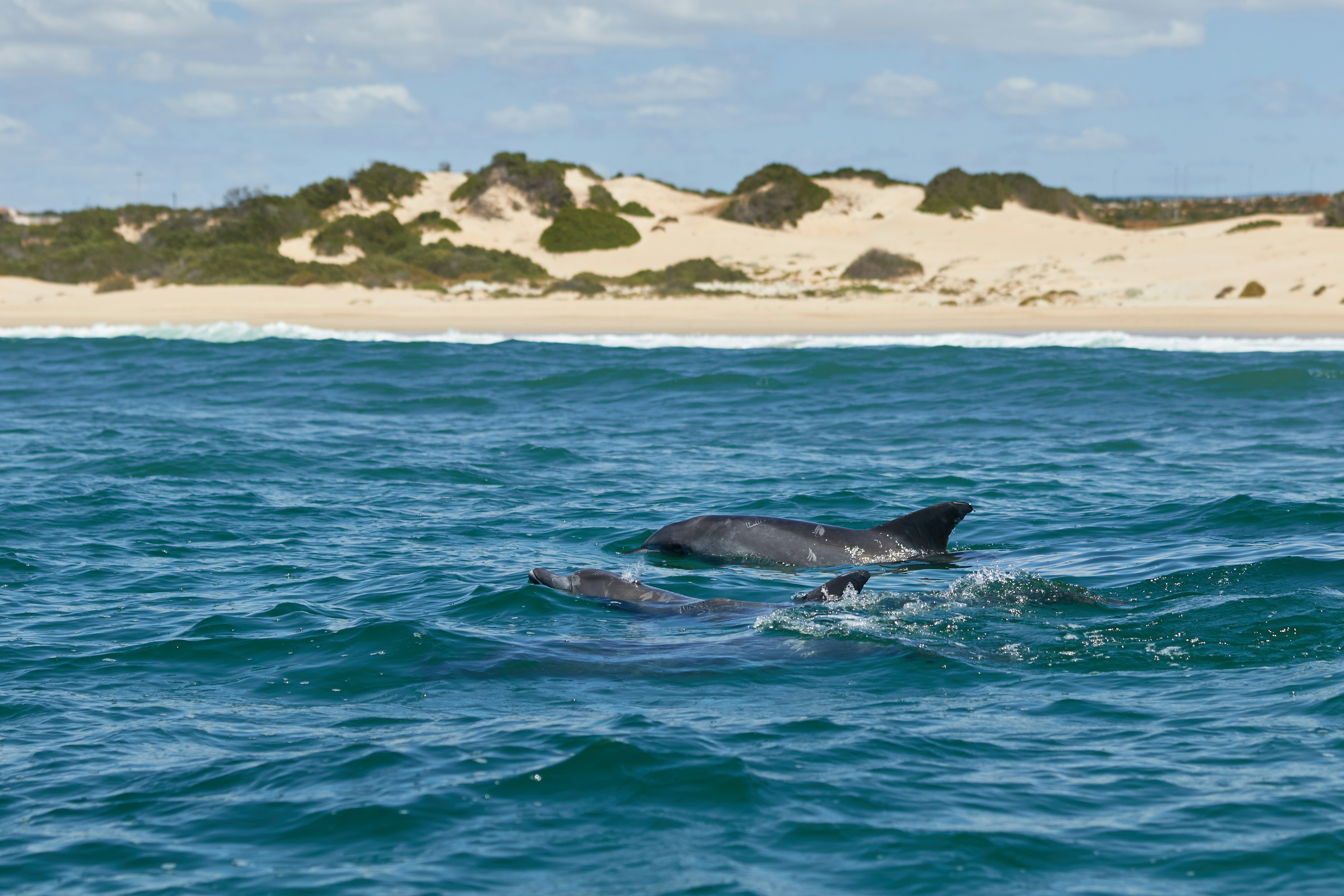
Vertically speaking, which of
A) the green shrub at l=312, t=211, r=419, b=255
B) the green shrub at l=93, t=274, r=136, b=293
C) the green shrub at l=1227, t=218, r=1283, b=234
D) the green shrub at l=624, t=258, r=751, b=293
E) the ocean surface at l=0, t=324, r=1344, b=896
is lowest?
the ocean surface at l=0, t=324, r=1344, b=896

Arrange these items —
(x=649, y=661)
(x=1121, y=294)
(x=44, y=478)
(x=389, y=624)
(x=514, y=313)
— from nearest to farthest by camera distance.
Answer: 1. (x=649, y=661)
2. (x=389, y=624)
3. (x=44, y=478)
4. (x=514, y=313)
5. (x=1121, y=294)

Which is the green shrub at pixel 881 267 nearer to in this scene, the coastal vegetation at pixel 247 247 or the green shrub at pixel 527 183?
the coastal vegetation at pixel 247 247

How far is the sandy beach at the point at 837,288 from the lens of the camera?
3534 cm

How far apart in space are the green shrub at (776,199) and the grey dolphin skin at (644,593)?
58.7 meters

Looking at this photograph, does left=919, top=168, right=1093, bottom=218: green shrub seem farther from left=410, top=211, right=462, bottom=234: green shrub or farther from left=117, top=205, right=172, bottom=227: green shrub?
left=117, top=205, right=172, bottom=227: green shrub

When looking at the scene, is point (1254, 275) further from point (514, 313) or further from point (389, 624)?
point (389, 624)

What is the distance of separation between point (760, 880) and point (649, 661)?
2.99 m

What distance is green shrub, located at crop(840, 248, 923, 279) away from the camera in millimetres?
51625

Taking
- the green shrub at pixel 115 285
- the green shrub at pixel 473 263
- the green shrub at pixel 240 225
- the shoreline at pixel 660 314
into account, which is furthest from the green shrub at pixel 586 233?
the green shrub at pixel 115 285

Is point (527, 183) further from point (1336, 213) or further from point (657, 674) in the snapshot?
point (657, 674)

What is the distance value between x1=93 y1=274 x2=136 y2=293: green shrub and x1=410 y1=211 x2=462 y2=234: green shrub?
1433 centimetres

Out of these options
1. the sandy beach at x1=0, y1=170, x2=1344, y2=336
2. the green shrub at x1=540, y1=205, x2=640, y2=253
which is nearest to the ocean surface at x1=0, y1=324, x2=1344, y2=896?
the sandy beach at x1=0, y1=170, x2=1344, y2=336

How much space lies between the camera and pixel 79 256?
54.6m

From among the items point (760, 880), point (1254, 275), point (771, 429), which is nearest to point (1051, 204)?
point (1254, 275)
